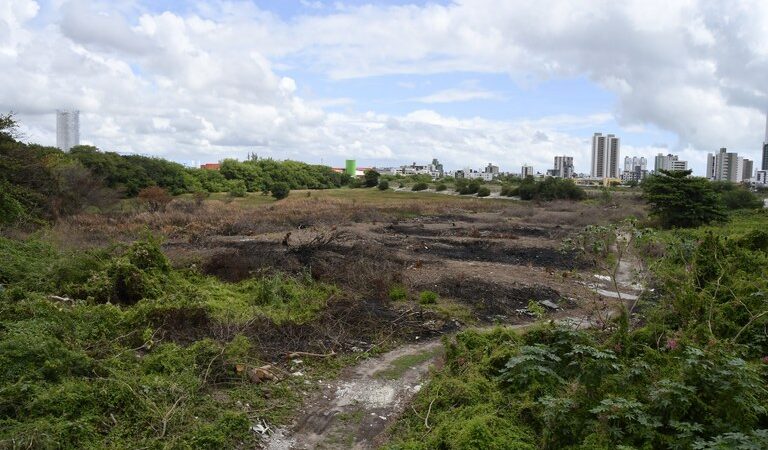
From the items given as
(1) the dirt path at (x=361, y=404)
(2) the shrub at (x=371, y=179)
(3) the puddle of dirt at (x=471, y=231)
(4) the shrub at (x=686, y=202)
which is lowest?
(1) the dirt path at (x=361, y=404)

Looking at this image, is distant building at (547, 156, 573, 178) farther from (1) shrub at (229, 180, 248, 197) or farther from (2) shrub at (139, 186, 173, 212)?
(2) shrub at (139, 186, 173, 212)

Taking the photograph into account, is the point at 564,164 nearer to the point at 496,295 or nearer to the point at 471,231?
the point at 471,231

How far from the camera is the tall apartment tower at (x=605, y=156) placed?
10206 cm

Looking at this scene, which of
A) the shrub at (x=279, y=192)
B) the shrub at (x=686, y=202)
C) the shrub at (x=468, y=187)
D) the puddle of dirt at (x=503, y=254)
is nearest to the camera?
the puddle of dirt at (x=503, y=254)

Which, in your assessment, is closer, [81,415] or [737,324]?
[81,415]

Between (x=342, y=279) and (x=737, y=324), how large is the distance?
7267 mm

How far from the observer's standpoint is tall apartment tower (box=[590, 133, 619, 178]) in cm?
10206

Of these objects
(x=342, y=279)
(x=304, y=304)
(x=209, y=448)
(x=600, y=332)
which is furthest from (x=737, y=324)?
(x=342, y=279)

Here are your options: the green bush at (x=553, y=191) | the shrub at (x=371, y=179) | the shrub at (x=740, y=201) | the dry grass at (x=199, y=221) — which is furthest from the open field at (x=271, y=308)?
the shrub at (x=371, y=179)

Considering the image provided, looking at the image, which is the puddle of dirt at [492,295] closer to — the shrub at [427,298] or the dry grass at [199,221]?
the shrub at [427,298]

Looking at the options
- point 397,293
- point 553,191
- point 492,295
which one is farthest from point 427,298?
point 553,191

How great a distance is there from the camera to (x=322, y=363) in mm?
7328

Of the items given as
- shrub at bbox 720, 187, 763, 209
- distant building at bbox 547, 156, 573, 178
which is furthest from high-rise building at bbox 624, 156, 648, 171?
shrub at bbox 720, 187, 763, 209

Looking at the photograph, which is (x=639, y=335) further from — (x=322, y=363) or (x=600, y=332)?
(x=322, y=363)
